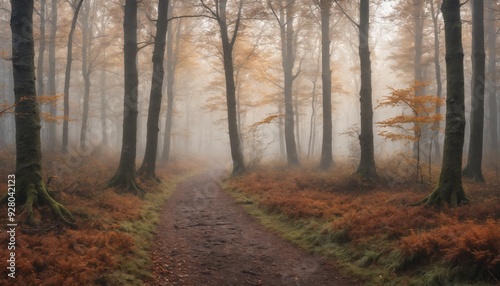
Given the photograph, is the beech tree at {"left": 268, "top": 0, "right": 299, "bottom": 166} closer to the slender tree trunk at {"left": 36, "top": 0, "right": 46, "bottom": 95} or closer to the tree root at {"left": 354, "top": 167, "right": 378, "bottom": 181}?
the tree root at {"left": 354, "top": 167, "right": 378, "bottom": 181}

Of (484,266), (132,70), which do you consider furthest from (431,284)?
(132,70)

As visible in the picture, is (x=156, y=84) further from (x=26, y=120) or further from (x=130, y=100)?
(x=26, y=120)

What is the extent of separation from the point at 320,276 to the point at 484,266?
2.54m

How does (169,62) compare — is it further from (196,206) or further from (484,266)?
(484,266)

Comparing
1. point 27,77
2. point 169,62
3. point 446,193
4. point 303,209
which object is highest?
point 169,62

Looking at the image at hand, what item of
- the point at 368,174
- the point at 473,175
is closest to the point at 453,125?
the point at 368,174

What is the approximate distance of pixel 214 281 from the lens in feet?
18.0

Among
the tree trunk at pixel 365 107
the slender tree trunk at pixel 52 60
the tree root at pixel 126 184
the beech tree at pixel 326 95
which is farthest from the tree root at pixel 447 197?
the slender tree trunk at pixel 52 60

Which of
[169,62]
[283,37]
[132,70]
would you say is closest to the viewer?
[132,70]

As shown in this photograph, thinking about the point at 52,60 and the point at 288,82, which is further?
the point at 52,60

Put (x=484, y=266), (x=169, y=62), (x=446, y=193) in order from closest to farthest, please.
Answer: (x=484, y=266)
(x=446, y=193)
(x=169, y=62)

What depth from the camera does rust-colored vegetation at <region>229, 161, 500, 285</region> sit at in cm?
472

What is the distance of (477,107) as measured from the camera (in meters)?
13.5

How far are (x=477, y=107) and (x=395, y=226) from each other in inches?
407
